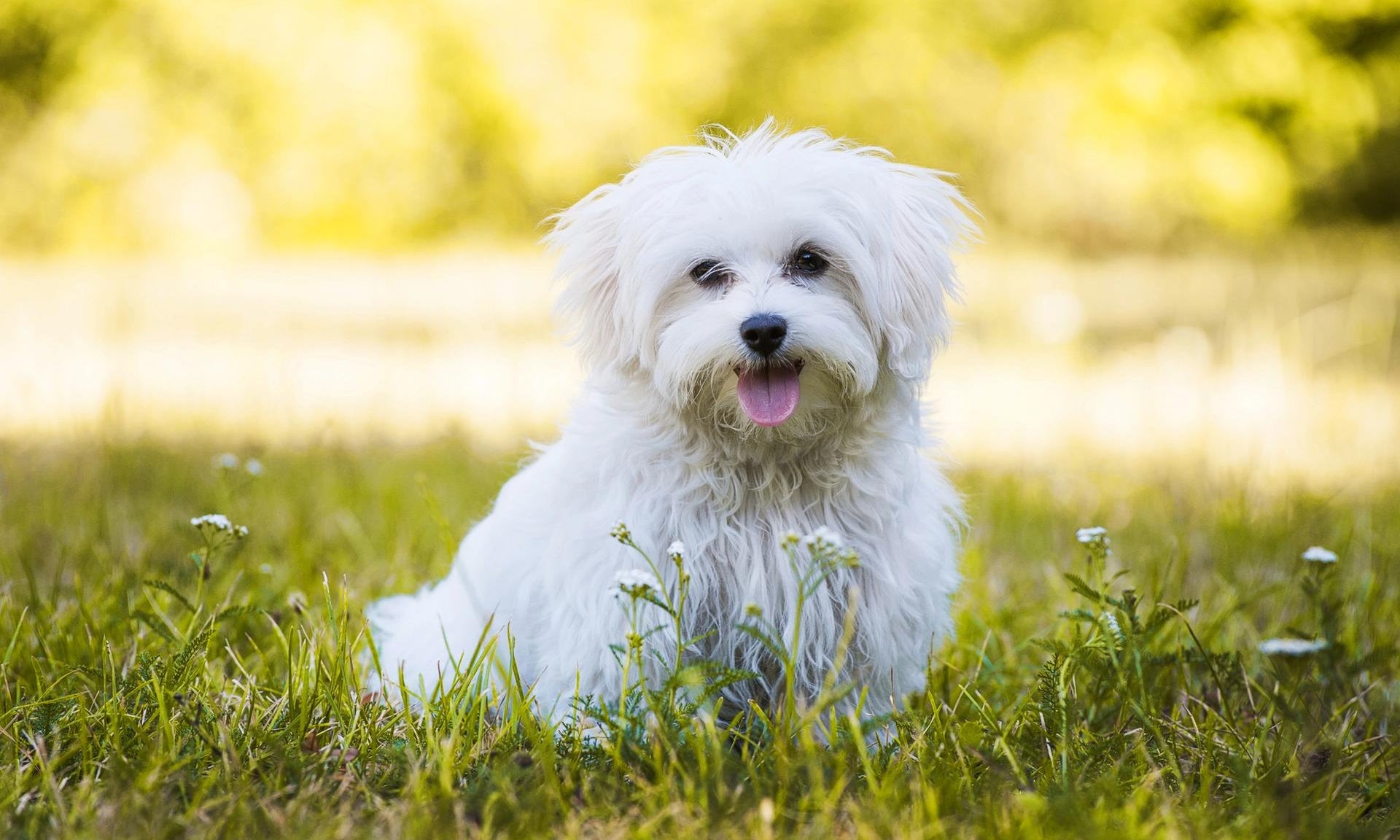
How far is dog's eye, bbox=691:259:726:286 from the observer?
2568mm

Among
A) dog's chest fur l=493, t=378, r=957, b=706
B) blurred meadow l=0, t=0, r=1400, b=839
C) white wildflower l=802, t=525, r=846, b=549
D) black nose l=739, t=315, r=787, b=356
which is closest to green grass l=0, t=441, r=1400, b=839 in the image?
blurred meadow l=0, t=0, r=1400, b=839

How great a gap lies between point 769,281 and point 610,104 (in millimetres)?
15806

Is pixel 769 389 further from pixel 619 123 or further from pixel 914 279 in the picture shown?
pixel 619 123

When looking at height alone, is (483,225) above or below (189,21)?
below

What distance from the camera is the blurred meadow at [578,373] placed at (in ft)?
7.10

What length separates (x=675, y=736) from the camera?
2.18 meters

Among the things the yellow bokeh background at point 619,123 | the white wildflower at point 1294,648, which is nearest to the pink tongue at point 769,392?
the white wildflower at point 1294,648

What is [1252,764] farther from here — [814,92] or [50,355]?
[814,92]

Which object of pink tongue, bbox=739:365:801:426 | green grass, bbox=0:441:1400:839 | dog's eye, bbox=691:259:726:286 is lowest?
green grass, bbox=0:441:1400:839

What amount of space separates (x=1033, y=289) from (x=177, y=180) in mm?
13122

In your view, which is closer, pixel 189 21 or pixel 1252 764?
pixel 1252 764

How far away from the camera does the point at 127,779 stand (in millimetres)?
2021

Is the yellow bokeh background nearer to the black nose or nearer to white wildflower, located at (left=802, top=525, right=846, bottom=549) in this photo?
→ the black nose

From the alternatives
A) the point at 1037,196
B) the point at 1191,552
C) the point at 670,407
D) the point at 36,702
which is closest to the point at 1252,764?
the point at 670,407
